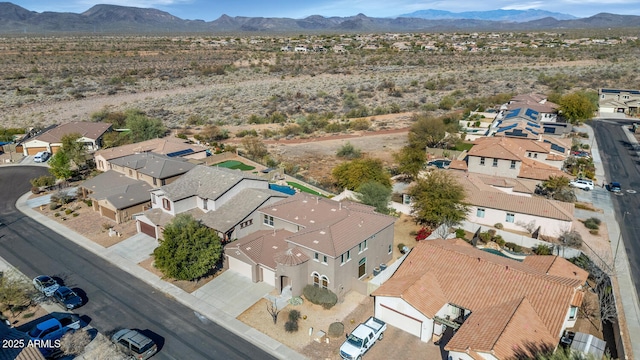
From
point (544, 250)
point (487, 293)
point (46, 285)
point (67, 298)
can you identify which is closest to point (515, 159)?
point (544, 250)

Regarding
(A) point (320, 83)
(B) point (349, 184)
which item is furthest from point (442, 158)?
(A) point (320, 83)

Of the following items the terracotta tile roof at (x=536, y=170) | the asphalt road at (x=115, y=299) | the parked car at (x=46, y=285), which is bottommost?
the asphalt road at (x=115, y=299)

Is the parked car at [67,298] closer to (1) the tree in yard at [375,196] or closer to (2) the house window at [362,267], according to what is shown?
(2) the house window at [362,267]

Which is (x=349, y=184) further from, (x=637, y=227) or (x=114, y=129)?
(x=114, y=129)

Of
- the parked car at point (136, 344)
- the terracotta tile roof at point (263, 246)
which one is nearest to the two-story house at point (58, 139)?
the terracotta tile roof at point (263, 246)

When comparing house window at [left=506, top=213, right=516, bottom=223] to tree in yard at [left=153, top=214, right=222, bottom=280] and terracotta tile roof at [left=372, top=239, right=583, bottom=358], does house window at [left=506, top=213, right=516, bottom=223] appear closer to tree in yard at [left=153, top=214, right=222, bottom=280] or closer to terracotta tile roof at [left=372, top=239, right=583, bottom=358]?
terracotta tile roof at [left=372, top=239, right=583, bottom=358]

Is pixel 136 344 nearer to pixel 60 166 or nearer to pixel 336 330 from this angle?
pixel 336 330
